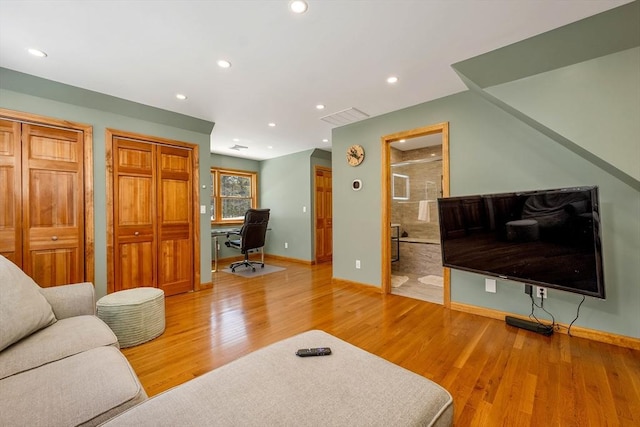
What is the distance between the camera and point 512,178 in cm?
267

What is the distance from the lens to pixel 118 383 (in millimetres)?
1090

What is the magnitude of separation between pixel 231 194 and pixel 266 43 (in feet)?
15.2

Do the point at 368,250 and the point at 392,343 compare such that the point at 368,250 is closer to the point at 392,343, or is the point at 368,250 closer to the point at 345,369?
the point at 392,343

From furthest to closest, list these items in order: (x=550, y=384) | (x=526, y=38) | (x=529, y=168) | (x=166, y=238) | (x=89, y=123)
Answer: (x=166, y=238), (x=89, y=123), (x=529, y=168), (x=526, y=38), (x=550, y=384)

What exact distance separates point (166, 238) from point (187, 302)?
93cm

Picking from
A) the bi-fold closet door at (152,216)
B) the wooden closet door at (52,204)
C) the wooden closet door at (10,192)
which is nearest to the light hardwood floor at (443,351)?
the bi-fold closet door at (152,216)

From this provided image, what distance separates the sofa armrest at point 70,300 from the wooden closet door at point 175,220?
169cm

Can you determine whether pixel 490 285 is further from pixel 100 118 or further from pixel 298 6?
pixel 100 118

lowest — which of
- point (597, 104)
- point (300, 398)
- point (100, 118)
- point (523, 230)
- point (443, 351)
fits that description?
point (443, 351)

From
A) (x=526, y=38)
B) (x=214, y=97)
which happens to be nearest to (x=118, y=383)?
(x=214, y=97)

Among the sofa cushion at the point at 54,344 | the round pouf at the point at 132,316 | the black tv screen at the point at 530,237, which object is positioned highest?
the black tv screen at the point at 530,237

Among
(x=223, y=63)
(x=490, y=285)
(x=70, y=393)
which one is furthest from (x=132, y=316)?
(x=490, y=285)

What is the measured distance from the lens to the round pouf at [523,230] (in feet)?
7.35

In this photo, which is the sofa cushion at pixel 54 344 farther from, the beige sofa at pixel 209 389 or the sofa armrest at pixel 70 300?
the sofa armrest at pixel 70 300
